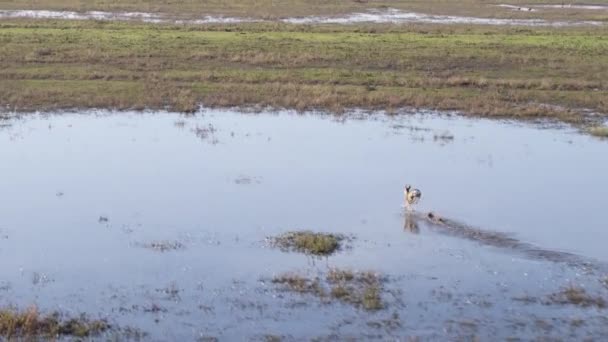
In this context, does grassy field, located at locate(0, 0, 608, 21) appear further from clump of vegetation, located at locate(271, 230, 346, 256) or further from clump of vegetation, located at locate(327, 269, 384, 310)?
clump of vegetation, located at locate(327, 269, 384, 310)

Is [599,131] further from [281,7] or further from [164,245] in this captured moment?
[281,7]

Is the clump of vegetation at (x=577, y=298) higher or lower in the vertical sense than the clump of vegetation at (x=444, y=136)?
lower

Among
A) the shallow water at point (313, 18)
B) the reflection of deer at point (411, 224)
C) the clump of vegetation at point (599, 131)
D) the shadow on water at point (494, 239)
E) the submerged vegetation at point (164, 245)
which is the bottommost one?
the submerged vegetation at point (164, 245)

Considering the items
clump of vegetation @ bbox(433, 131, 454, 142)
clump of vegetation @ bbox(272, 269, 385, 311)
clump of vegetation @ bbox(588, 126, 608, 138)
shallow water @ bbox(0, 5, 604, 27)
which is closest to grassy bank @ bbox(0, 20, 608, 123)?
clump of vegetation @ bbox(588, 126, 608, 138)

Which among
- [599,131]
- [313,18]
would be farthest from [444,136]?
[313,18]

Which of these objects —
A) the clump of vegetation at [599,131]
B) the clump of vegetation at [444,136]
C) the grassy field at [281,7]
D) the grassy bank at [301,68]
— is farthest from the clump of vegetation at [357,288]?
the grassy field at [281,7]

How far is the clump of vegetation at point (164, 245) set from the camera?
53.5 ft

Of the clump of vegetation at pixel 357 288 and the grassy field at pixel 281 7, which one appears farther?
the grassy field at pixel 281 7

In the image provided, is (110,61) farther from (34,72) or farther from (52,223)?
(52,223)

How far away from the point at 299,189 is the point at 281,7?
49304 millimetres

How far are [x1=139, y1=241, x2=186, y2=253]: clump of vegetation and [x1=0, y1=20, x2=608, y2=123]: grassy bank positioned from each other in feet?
43.3

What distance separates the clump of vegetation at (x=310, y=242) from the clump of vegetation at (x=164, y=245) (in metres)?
1.62

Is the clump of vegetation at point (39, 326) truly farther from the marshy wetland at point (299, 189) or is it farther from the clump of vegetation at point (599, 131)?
the clump of vegetation at point (599, 131)

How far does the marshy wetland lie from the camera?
13.7m
